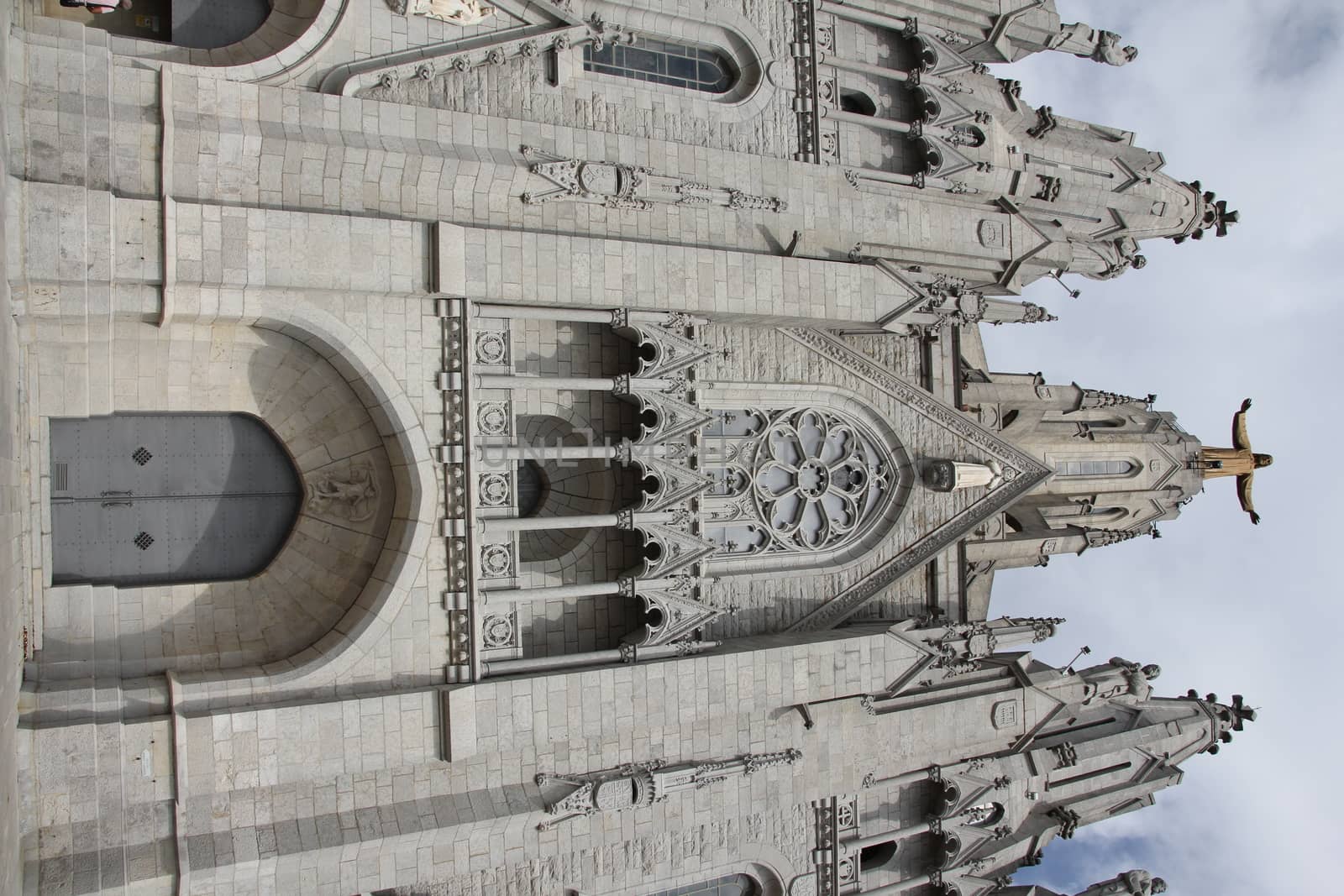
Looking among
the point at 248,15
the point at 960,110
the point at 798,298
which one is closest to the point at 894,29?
the point at 960,110

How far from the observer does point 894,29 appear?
765 inches

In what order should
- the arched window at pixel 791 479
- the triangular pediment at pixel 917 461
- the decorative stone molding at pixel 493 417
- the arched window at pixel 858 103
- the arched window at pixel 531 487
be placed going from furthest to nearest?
the arched window at pixel 858 103 → the triangular pediment at pixel 917 461 → the arched window at pixel 791 479 → the arched window at pixel 531 487 → the decorative stone molding at pixel 493 417

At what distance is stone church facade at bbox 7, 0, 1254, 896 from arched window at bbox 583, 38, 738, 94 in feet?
0.24

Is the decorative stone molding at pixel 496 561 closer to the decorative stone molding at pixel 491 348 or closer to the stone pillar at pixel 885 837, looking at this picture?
the decorative stone molding at pixel 491 348

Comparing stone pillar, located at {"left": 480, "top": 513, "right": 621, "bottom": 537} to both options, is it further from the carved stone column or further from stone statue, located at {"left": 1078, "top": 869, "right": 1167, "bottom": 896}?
stone statue, located at {"left": 1078, "top": 869, "right": 1167, "bottom": 896}

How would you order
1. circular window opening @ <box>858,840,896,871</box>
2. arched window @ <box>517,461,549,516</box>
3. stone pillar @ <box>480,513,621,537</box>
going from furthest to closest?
circular window opening @ <box>858,840,896,871</box> → arched window @ <box>517,461,549,516</box> → stone pillar @ <box>480,513,621,537</box>

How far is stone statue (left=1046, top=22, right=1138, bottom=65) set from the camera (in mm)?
21172

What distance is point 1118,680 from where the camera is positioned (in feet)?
69.0

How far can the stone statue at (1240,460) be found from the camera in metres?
23.3

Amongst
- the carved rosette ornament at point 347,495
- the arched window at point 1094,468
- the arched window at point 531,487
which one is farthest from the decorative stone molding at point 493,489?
the arched window at point 1094,468

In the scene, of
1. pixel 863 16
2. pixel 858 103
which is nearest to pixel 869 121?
pixel 858 103

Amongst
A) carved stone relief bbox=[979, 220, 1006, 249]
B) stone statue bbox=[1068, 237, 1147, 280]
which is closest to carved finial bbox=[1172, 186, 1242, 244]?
stone statue bbox=[1068, 237, 1147, 280]

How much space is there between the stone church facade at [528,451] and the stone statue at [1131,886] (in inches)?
93.5

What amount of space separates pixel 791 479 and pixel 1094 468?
26.7 feet
